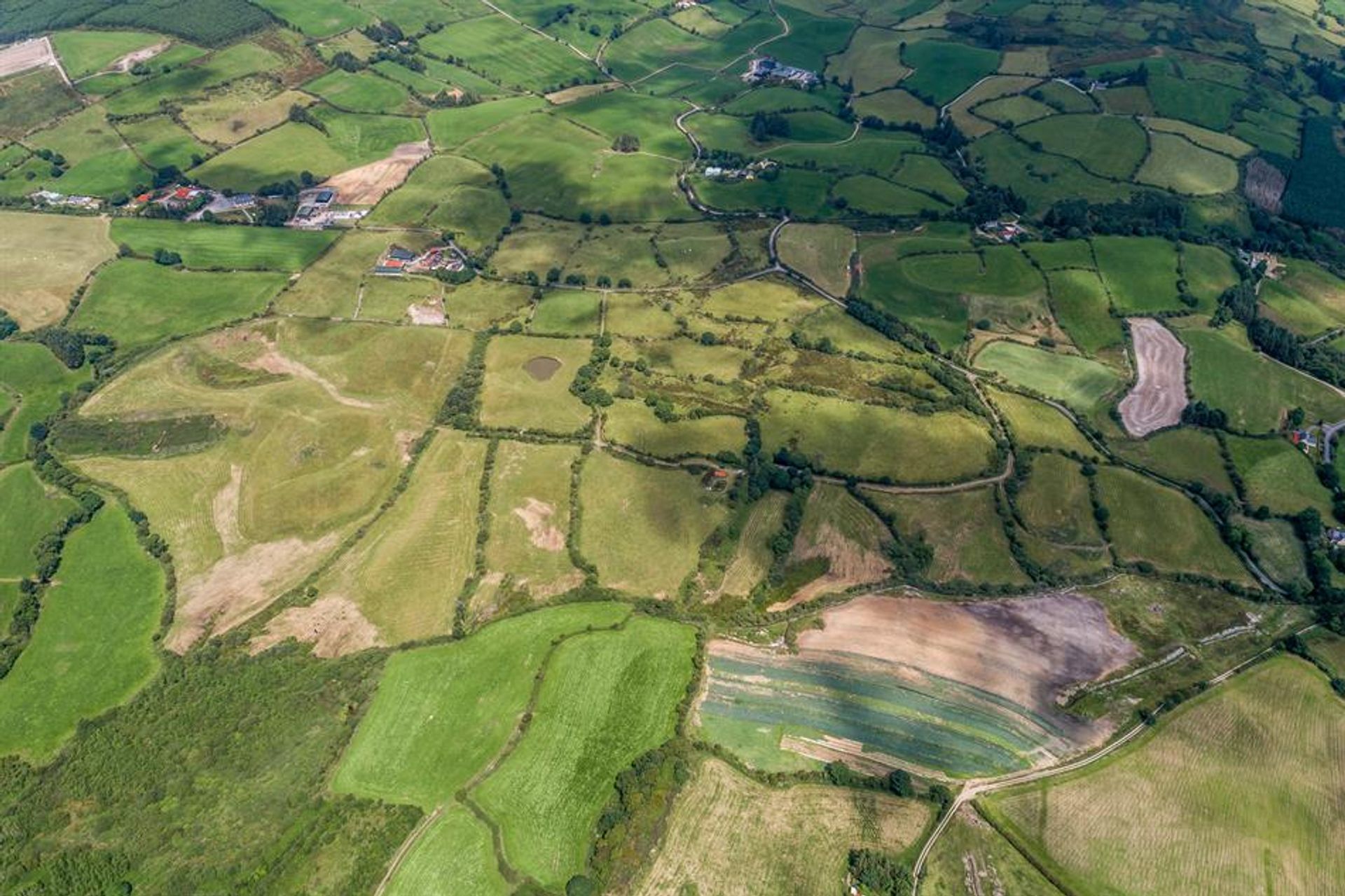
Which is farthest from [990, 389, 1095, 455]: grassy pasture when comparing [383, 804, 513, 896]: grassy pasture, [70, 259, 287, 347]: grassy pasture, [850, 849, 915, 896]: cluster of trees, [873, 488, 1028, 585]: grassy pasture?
[70, 259, 287, 347]: grassy pasture

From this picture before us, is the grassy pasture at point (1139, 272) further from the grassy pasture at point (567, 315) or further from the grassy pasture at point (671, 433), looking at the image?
the grassy pasture at point (567, 315)

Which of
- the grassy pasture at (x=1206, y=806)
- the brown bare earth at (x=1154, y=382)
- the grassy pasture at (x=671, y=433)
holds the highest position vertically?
the brown bare earth at (x=1154, y=382)

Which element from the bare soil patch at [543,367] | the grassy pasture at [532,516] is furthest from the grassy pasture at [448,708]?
the bare soil patch at [543,367]

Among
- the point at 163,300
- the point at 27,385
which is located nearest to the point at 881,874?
the point at 27,385

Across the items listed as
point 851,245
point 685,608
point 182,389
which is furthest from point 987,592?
point 182,389

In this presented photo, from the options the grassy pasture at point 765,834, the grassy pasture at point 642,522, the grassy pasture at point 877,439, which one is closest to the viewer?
the grassy pasture at point 765,834

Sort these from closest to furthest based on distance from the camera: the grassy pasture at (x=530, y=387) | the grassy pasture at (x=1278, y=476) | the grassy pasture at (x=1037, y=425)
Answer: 1. the grassy pasture at (x=1278, y=476)
2. the grassy pasture at (x=1037, y=425)
3. the grassy pasture at (x=530, y=387)

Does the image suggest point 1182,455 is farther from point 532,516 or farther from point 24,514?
point 24,514
